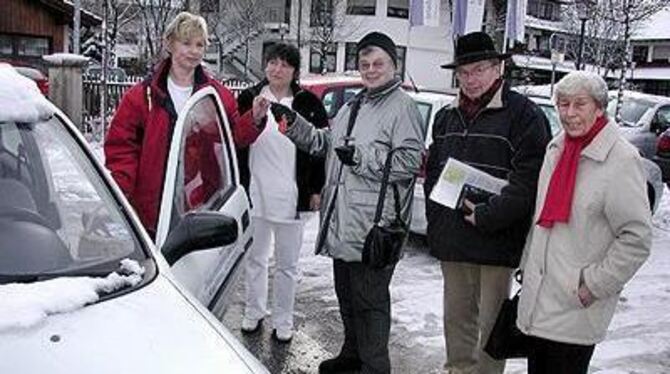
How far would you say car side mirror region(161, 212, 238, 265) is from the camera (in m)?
2.77

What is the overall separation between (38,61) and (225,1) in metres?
22.0

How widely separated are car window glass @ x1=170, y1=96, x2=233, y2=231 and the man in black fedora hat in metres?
1.13

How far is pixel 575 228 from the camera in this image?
3.21m

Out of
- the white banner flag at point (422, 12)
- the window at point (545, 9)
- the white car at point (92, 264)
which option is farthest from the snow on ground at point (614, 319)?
the window at point (545, 9)

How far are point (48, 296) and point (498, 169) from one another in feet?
7.56

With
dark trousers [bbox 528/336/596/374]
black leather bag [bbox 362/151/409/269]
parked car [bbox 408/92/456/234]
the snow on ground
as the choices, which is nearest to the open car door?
black leather bag [bbox 362/151/409/269]

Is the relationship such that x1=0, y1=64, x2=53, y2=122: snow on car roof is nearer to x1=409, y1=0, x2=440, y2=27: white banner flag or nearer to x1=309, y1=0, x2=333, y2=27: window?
x1=409, y1=0, x2=440, y2=27: white banner flag

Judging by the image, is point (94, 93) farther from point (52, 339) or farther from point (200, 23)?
point (52, 339)

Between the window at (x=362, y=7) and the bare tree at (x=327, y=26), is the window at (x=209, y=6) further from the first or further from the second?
the window at (x=362, y=7)

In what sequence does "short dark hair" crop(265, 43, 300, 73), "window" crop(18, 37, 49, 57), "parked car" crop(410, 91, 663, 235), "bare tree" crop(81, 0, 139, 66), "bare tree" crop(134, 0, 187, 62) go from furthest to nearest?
"bare tree" crop(81, 0, 139, 66)
"bare tree" crop(134, 0, 187, 62)
"window" crop(18, 37, 49, 57)
"parked car" crop(410, 91, 663, 235)
"short dark hair" crop(265, 43, 300, 73)

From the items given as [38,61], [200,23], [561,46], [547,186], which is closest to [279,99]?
[200,23]

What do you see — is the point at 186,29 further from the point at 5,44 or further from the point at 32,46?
the point at 32,46

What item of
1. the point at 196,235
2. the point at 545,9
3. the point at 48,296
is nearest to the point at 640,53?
the point at 545,9

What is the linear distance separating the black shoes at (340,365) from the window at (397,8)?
43.3 metres
